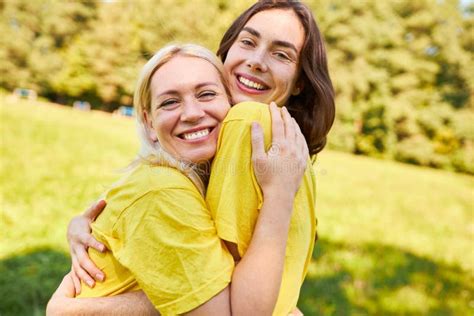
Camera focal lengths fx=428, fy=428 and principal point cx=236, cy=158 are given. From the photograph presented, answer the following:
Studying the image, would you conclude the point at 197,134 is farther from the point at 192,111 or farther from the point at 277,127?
the point at 277,127

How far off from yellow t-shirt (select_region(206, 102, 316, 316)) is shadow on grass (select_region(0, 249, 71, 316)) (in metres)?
2.81

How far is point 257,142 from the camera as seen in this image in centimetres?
147

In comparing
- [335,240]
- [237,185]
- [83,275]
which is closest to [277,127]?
[237,185]

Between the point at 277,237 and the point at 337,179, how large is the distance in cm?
1186

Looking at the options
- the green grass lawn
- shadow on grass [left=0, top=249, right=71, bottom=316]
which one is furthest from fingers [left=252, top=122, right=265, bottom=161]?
shadow on grass [left=0, top=249, right=71, bottom=316]

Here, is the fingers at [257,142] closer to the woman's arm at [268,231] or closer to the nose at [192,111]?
the woman's arm at [268,231]

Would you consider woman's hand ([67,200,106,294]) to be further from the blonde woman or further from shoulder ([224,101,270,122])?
shoulder ([224,101,270,122])

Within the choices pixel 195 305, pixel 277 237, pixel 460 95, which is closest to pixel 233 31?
pixel 277 237

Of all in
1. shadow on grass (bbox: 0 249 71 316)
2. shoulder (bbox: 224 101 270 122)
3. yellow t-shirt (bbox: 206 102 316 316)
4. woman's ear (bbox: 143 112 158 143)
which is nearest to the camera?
yellow t-shirt (bbox: 206 102 316 316)

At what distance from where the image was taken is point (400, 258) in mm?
5844

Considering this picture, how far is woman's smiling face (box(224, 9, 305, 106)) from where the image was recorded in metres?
2.11

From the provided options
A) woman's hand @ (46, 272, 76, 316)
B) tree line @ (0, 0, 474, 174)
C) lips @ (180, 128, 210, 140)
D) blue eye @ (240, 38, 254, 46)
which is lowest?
tree line @ (0, 0, 474, 174)

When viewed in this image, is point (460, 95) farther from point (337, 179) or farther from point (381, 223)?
point (381, 223)

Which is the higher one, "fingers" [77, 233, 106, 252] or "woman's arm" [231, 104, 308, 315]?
"woman's arm" [231, 104, 308, 315]
